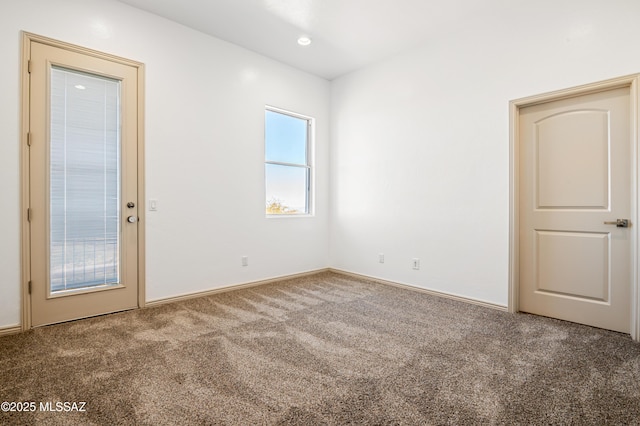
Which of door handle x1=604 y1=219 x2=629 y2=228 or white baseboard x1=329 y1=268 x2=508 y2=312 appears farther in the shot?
white baseboard x1=329 y1=268 x2=508 y2=312

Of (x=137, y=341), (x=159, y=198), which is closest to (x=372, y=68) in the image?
(x=159, y=198)

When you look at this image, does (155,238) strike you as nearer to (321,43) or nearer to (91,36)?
(91,36)

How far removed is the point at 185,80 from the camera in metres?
3.60

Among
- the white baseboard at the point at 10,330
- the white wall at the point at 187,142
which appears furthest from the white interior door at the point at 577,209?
the white baseboard at the point at 10,330

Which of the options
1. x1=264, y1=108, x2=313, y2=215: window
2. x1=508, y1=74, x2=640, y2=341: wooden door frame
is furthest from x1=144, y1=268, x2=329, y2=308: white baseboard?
x1=508, y1=74, x2=640, y2=341: wooden door frame

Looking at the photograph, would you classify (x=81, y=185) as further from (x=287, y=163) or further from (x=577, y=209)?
(x=577, y=209)

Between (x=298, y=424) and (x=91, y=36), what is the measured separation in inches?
142

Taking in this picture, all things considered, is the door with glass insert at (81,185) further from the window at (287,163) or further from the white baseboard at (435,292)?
the white baseboard at (435,292)

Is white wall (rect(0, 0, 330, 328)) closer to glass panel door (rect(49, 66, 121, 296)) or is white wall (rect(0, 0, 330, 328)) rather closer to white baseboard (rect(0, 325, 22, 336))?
white baseboard (rect(0, 325, 22, 336))

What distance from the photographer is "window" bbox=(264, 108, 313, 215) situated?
4516 millimetres

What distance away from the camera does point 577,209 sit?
9.65 feet

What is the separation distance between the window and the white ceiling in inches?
35.1

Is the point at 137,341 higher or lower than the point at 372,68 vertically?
lower

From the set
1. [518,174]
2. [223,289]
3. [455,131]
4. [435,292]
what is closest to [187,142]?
[223,289]
